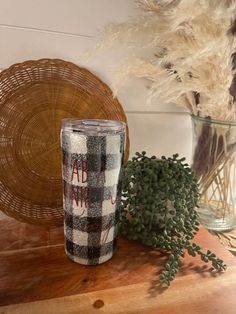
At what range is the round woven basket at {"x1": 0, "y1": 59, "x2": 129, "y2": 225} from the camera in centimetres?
61

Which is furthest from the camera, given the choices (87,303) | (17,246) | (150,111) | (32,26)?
(150,111)

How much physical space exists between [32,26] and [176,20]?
350 mm

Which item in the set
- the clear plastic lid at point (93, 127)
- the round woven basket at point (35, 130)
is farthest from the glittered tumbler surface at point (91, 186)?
the round woven basket at point (35, 130)

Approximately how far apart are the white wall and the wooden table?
0.40 m

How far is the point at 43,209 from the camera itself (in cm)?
65

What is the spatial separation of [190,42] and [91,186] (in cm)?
35

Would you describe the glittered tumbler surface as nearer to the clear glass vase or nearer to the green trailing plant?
the green trailing plant

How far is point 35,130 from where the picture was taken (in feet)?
2.06

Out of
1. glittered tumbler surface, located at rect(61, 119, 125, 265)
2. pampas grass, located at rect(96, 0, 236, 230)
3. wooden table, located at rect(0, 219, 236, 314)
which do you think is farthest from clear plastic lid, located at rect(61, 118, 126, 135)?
wooden table, located at rect(0, 219, 236, 314)

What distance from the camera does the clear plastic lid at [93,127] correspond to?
0.45 meters

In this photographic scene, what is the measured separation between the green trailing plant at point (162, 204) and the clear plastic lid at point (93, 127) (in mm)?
96

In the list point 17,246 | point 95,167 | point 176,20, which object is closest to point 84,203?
point 95,167

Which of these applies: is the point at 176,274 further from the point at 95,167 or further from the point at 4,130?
the point at 4,130

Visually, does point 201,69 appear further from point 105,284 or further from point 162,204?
point 105,284
